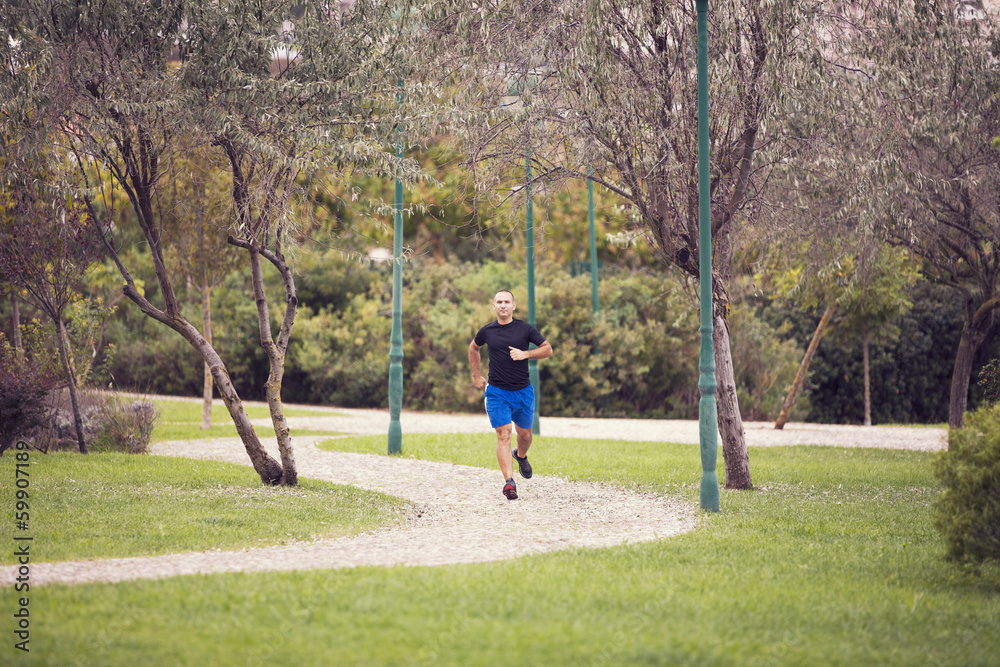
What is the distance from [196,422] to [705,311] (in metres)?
12.5

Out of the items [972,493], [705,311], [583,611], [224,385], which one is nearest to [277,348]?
[224,385]

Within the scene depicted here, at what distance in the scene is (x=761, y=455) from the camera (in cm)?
1372

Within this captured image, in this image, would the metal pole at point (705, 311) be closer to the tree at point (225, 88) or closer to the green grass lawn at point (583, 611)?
the green grass lawn at point (583, 611)

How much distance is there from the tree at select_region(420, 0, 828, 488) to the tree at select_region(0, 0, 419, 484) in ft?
3.94

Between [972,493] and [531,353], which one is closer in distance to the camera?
[972,493]

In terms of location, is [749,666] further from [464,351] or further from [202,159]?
[464,351]

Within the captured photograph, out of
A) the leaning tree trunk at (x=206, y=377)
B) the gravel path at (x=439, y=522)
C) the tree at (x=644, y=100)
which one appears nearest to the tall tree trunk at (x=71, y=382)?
the gravel path at (x=439, y=522)

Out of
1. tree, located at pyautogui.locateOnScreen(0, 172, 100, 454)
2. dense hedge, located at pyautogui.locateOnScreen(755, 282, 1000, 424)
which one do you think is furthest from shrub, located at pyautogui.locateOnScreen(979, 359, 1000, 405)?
tree, located at pyautogui.locateOnScreen(0, 172, 100, 454)

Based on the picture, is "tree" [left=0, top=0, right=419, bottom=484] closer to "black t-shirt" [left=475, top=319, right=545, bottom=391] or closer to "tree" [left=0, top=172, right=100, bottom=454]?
"black t-shirt" [left=475, top=319, right=545, bottom=391]

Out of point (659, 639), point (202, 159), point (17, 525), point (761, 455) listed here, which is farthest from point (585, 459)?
point (659, 639)

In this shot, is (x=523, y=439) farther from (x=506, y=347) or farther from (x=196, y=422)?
(x=196, y=422)

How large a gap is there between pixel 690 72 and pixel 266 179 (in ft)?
15.2
